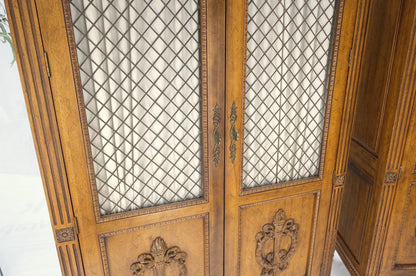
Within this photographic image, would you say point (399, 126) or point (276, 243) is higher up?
point (399, 126)

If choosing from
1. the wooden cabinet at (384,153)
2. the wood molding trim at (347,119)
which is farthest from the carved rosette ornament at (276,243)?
the wooden cabinet at (384,153)

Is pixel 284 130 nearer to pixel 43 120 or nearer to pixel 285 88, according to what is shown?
pixel 285 88

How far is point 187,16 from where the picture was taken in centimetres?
116

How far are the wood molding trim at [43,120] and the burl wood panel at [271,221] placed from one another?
78cm

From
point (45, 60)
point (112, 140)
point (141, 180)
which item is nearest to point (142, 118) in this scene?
point (112, 140)

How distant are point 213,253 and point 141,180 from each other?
21.7 inches

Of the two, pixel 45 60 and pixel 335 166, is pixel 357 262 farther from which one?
pixel 45 60

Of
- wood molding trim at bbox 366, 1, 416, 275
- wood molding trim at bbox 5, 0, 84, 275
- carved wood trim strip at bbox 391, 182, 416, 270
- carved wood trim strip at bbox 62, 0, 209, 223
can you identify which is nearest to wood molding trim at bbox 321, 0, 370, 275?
wood molding trim at bbox 366, 1, 416, 275

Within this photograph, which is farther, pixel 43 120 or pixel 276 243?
pixel 276 243

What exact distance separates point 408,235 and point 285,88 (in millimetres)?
1240

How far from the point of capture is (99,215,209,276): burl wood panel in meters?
1.34

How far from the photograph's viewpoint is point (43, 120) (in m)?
1.09

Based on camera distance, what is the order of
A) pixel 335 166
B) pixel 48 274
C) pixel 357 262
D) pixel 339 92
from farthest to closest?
pixel 48 274 → pixel 357 262 → pixel 335 166 → pixel 339 92

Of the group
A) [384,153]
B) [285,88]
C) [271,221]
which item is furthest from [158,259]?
[384,153]
